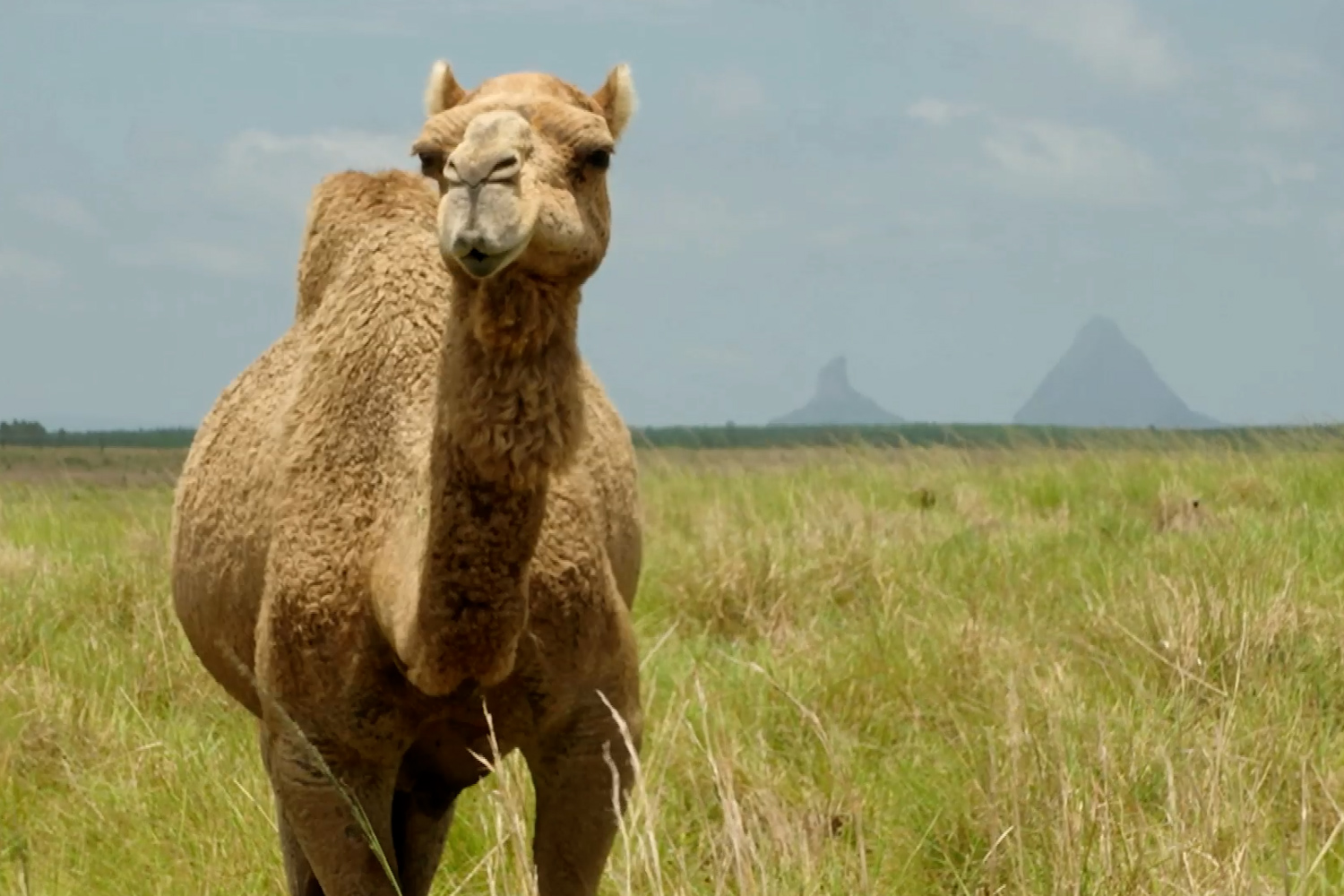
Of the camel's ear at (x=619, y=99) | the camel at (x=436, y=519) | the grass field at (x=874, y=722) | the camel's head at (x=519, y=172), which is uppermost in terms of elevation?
the camel's ear at (x=619, y=99)

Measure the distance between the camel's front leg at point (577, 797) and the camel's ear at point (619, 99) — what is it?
1.13 metres

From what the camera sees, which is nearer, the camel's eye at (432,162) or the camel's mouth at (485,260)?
the camel's mouth at (485,260)

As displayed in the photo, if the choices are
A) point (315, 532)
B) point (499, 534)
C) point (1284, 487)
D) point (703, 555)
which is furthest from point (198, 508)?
point (1284, 487)

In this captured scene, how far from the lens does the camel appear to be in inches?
109

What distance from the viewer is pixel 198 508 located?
409cm

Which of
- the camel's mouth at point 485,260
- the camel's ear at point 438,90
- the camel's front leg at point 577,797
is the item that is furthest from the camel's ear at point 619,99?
the camel's front leg at point 577,797

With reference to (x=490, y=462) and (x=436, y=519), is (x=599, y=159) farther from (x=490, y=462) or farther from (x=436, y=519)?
(x=436, y=519)

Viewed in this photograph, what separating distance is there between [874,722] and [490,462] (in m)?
2.82

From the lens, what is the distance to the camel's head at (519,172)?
2.45m

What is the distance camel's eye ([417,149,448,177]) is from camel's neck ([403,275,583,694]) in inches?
9.7

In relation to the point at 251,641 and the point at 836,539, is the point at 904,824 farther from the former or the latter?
the point at 836,539

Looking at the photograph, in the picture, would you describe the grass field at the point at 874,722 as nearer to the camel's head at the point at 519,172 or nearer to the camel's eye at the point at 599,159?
the camel's head at the point at 519,172

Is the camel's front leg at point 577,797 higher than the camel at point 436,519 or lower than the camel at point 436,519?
lower

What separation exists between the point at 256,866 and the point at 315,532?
4.99ft
